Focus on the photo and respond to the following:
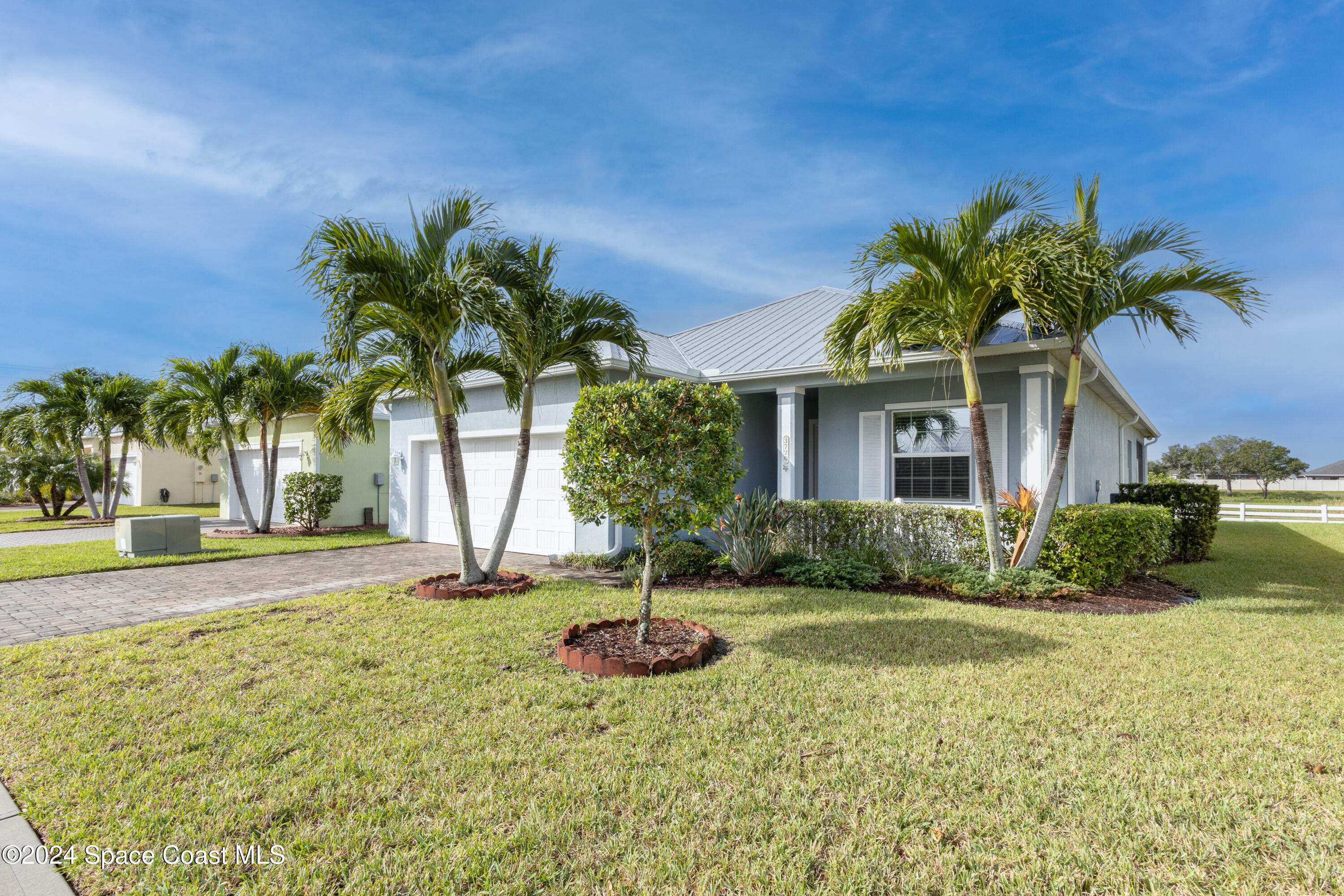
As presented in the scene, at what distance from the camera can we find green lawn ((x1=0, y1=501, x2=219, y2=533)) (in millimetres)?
17109

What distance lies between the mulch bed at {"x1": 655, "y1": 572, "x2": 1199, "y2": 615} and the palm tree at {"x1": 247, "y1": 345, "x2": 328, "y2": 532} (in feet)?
37.3

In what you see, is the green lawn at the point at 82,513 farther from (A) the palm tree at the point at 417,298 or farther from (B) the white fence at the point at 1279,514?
(B) the white fence at the point at 1279,514

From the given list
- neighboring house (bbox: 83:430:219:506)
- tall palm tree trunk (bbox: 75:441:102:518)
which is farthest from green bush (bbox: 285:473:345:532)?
neighboring house (bbox: 83:430:219:506)

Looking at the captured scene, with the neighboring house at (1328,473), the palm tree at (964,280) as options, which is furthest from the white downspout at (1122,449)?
the neighboring house at (1328,473)

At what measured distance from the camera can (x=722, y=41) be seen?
8711 millimetres

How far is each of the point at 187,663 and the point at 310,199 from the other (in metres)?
5.51

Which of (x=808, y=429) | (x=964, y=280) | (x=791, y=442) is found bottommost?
(x=791, y=442)

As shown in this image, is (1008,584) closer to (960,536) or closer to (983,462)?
(960,536)

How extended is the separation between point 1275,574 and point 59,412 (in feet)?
95.5

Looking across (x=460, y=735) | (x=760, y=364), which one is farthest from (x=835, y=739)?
(x=760, y=364)

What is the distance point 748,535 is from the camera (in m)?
8.80

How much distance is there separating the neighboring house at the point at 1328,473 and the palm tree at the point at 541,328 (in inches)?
3003

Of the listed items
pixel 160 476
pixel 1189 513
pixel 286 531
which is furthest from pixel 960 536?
pixel 160 476

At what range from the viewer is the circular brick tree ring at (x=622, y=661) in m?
4.48
